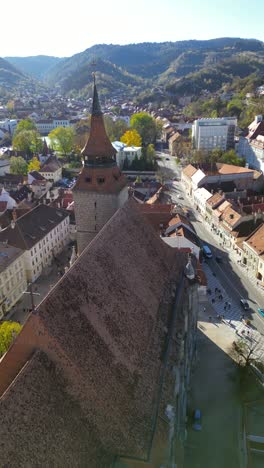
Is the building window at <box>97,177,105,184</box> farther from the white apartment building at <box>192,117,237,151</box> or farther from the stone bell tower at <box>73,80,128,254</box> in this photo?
the white apartment building at <box>192,117,237,151</box>

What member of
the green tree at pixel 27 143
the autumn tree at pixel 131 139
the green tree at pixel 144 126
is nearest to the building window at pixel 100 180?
the green tree at pixel 27 143

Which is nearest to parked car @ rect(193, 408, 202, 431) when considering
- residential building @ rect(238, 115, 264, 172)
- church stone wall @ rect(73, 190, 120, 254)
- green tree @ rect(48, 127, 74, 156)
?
church stone wall @ rect(73, 190, 120, 254)

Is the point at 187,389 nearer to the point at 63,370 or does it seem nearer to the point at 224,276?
the point at 63,370

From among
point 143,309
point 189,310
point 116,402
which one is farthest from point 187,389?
point 116,402

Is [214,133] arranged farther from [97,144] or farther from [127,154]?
[97,144]

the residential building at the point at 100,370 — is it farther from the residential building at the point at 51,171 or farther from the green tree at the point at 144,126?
the green tree at the point at 144,126

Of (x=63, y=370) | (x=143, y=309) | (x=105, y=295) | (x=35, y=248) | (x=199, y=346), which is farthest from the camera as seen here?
(x=35, y=248)

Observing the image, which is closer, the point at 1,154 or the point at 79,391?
the point at 79,391

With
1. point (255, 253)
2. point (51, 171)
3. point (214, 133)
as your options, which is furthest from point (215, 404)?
point (214, 133)
